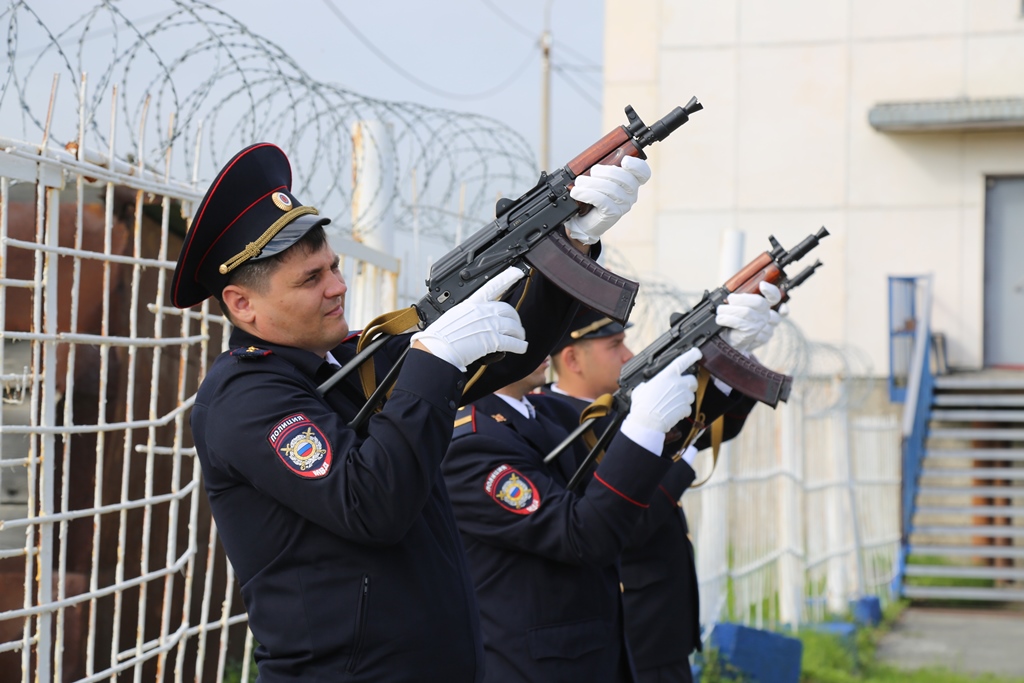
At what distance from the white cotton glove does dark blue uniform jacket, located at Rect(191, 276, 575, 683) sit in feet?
2.86

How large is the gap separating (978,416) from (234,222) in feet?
33.2

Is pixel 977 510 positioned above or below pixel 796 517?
below

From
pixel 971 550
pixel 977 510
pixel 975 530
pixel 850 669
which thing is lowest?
pixel 850 669

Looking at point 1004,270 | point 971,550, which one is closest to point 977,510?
point 971,550

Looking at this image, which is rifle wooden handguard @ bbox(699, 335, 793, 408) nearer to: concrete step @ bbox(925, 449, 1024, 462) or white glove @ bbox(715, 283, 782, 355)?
white glove @ bbox(715, 283, 782, 355)

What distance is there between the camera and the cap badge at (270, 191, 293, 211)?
2.25m

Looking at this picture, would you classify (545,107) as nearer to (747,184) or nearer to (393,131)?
(747,184)

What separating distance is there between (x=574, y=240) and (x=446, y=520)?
672mm

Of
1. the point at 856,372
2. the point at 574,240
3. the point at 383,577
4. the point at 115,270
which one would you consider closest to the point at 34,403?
the point at 383,577

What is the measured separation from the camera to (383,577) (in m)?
2.08

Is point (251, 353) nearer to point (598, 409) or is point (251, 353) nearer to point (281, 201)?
point (281, 201)

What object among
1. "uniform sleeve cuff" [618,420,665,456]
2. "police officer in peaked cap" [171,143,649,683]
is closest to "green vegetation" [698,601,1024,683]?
"uniform sleeve cuff" [618,420,665,456]

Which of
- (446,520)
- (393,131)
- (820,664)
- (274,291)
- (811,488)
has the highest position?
(393,131)

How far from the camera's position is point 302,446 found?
202cm
